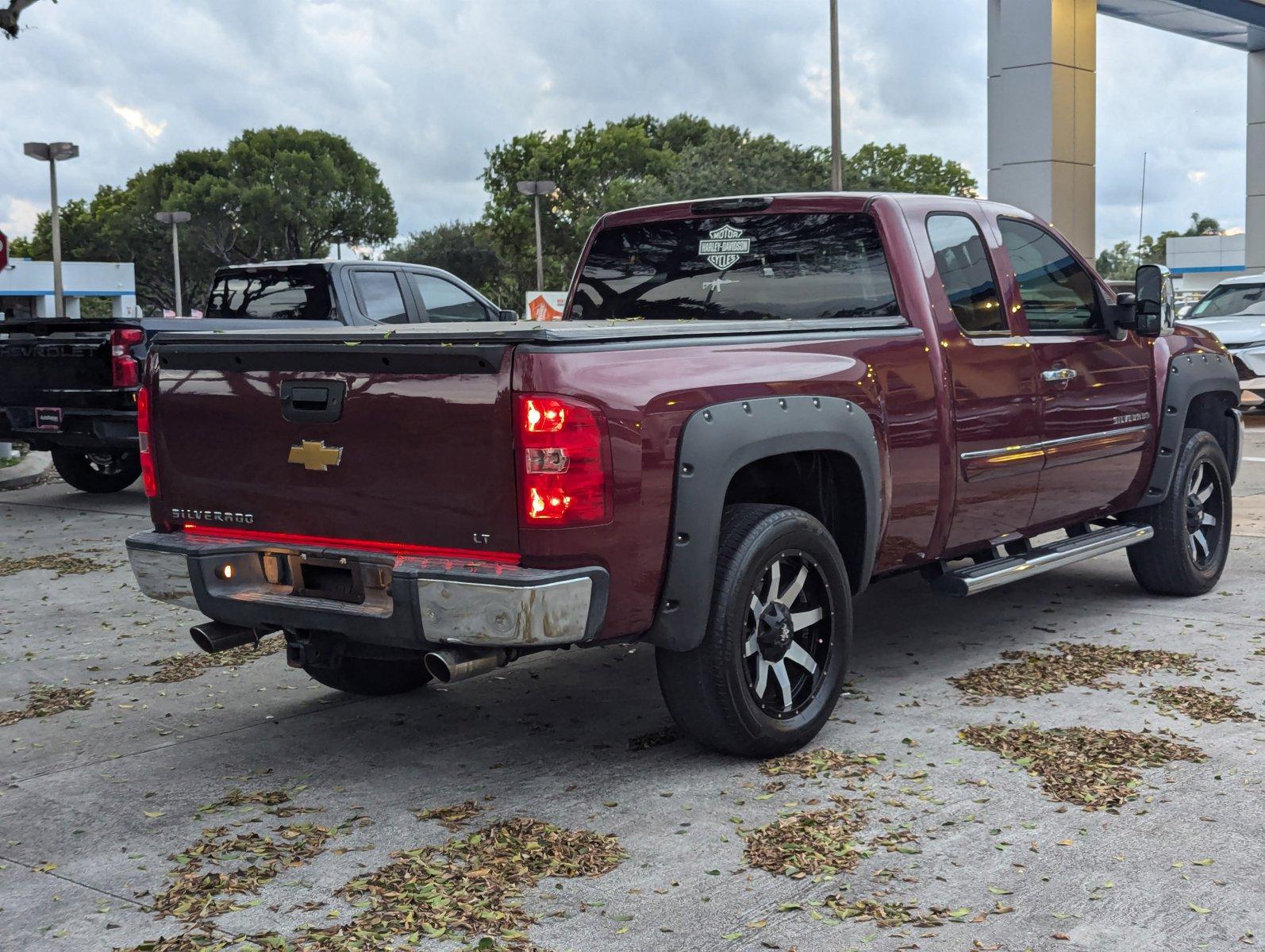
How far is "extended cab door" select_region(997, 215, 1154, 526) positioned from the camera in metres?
6.46

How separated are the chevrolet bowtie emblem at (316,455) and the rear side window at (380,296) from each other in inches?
302

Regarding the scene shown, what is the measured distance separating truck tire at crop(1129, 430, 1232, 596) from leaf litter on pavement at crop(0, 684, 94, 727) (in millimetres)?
4978

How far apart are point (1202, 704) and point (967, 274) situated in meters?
1.94

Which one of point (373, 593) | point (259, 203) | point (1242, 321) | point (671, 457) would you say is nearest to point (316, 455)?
point (373, 593)

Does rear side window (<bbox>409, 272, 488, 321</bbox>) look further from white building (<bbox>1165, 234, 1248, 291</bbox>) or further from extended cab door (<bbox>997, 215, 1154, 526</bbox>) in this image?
white building (<bbox>1165, 234, 1248, 291</bbox>)

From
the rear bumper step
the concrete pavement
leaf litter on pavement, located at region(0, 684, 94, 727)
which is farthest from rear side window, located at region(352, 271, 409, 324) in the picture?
the rear bumper step

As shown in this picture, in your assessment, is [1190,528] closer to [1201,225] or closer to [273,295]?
[273,295]

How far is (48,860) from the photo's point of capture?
4207 mm

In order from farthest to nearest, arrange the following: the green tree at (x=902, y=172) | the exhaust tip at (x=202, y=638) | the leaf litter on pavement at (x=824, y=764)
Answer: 1. the green tree at (x=902, y=172)
2. the exhaust tip at (x=202, y=638)
3. the leaf litter on pavement at (x=824, y=764)

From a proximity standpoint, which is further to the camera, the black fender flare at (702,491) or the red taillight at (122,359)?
the red taillight at (122,359)

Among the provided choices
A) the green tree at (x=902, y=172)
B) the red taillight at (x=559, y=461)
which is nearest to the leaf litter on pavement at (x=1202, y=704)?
the red taillight at (x=559, y=461)

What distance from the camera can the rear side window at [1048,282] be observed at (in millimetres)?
6539

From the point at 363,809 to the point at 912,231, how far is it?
3.09m

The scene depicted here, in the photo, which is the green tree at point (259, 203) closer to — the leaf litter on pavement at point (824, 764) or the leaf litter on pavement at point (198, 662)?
the leaf litter on pavement at point (198, 662)
